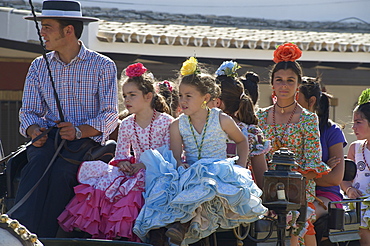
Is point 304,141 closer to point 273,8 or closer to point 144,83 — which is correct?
point 144,83

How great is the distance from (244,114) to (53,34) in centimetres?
146

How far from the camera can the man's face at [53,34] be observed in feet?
15.5

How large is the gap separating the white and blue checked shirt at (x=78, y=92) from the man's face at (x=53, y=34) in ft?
0.37

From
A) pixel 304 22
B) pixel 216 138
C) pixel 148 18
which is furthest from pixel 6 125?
pixel 304 22

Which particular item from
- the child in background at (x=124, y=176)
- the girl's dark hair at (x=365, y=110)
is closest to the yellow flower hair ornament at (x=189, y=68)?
the child in background at (x=124, y=176)

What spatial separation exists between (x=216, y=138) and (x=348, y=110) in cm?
1020

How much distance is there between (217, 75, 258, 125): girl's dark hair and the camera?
4.83 m

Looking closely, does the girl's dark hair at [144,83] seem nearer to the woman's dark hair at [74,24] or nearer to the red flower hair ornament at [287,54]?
the woman's dark hair at [74,24]

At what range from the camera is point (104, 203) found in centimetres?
407

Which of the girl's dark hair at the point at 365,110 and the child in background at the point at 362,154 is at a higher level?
the girl's dark hair at the point at 365,110

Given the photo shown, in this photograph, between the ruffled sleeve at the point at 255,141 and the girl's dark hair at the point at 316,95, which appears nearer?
the ruffled sleeve at the point at 255,141

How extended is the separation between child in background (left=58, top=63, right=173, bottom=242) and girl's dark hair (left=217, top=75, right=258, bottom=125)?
1.52ft

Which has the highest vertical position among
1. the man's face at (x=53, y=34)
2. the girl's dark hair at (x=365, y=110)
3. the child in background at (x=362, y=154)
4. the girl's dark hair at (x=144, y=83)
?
the man's face at (x=53, y=34)

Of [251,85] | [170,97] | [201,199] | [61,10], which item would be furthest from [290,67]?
[201,199]
